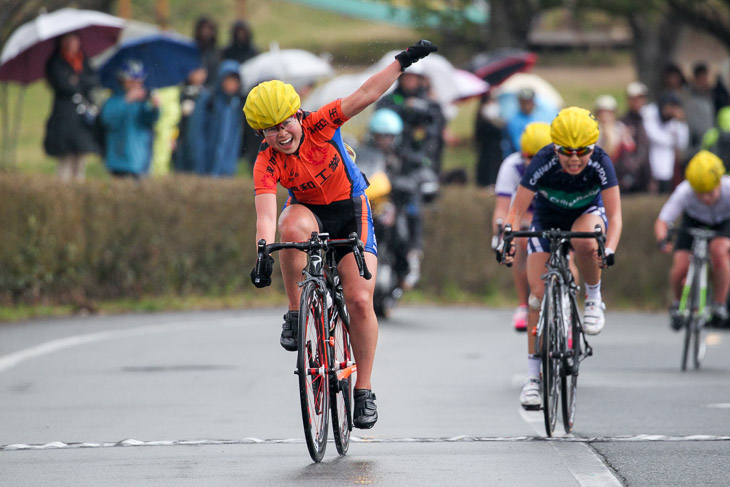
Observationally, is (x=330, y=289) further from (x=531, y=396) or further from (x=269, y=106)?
(x=531, y=396)

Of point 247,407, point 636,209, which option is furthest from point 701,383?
point 636,209

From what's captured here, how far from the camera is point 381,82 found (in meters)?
8.01

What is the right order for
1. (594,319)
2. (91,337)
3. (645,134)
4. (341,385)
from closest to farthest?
(341,385)
(594,319)
(91,337)
(645,134)

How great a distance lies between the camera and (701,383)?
1165cm

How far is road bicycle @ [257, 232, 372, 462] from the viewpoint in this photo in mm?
7438

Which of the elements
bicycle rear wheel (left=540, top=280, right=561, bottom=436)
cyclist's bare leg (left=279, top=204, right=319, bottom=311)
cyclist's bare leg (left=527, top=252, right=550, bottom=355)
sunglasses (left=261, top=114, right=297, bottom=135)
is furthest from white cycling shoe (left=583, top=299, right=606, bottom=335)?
sunglasses (left=261, top=114, right=297, bottom=135)

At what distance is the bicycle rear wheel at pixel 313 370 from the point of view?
737 cm

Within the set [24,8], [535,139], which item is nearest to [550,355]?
[535,139]

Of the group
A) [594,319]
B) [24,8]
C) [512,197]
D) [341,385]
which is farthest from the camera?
[24,8]

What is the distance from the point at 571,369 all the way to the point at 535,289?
0.92 m

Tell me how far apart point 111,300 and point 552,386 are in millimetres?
9779

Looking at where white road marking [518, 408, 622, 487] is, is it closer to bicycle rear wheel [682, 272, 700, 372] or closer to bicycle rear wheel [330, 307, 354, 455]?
bicycle rear wheel [330, 307, 354, 455]

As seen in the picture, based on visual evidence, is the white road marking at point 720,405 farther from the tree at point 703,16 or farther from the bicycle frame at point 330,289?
the tree at point 703,16

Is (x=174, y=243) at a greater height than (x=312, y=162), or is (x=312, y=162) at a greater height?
(x=312, y=162)
